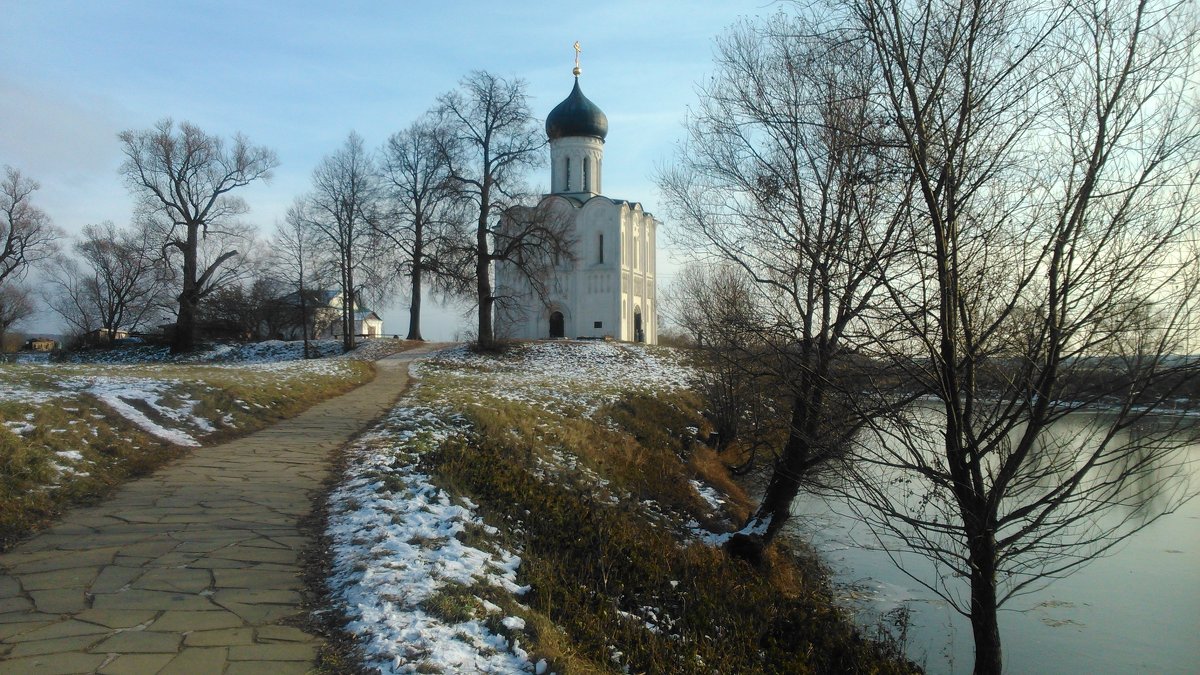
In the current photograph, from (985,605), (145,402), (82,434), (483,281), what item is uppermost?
(483,281)

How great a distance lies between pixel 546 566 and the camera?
609 centimetres

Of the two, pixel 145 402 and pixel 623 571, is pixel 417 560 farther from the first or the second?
pixel 145 402

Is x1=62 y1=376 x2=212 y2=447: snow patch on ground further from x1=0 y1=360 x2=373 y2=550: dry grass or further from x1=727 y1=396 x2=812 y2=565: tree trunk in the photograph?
x1=727 y1=396 x2=812 y2=565: tree trunk

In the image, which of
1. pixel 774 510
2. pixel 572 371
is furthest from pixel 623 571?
pixel 572 371

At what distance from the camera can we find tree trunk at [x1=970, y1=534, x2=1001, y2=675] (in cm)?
524

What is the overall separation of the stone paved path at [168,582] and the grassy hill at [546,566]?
0.39m

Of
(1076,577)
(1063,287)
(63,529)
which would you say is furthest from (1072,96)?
(1076,577)

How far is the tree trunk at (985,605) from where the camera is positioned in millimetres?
5238

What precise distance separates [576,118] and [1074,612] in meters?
33.6

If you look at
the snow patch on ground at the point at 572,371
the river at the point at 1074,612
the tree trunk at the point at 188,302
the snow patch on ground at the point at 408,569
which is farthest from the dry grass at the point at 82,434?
the tree trunk at the point at 188,302

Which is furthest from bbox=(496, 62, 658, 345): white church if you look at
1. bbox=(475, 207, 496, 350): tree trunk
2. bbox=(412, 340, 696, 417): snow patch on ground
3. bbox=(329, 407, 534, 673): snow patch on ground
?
bbox=(329, 407, 534, 673): snow patch on ground

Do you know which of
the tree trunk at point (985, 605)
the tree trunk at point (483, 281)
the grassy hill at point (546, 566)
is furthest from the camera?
the tree trunk at point (483, 281)

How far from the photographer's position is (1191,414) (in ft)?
15.4

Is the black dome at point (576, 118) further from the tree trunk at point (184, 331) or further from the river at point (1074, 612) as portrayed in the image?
the river at point (1074, 612)
